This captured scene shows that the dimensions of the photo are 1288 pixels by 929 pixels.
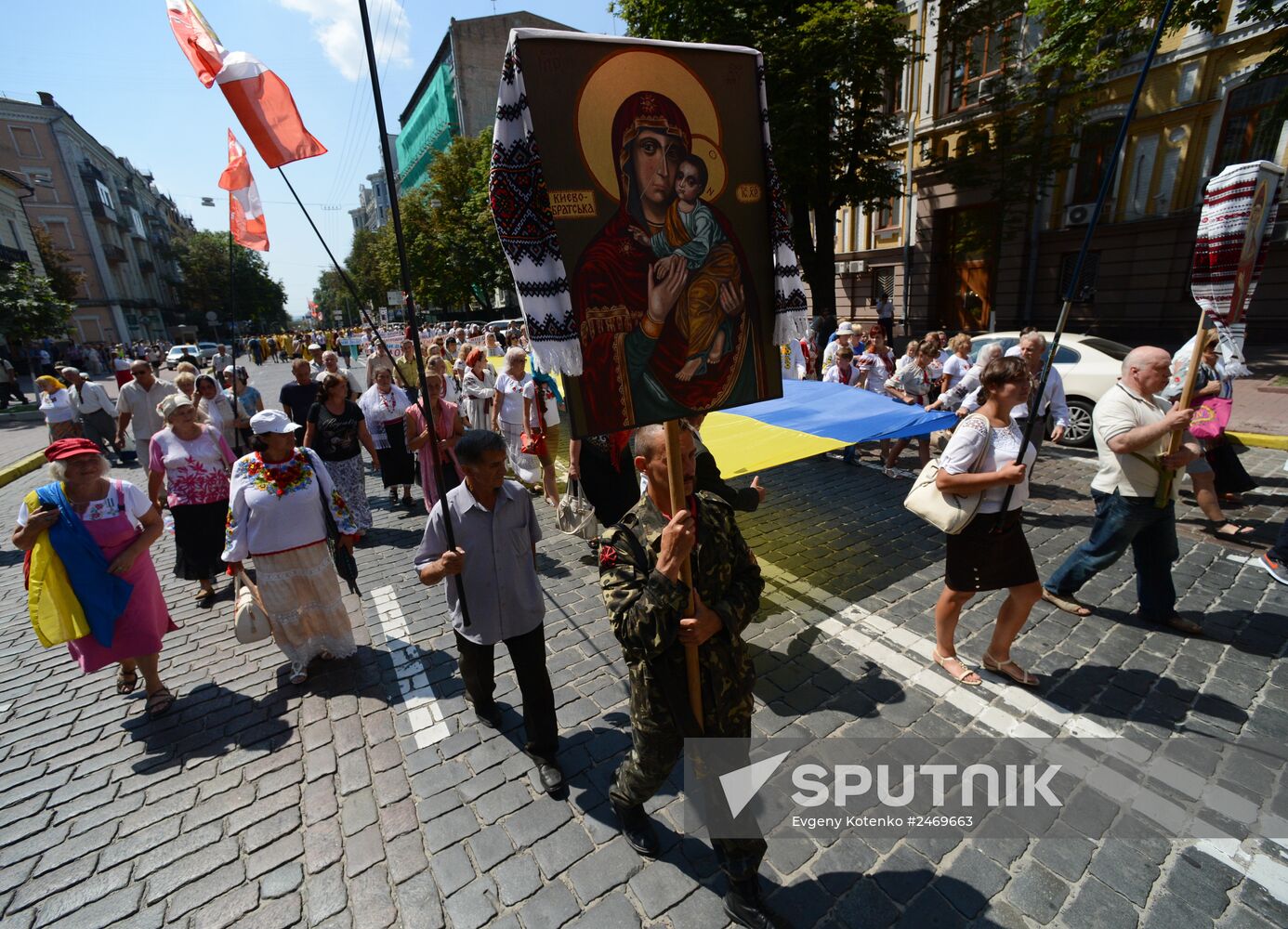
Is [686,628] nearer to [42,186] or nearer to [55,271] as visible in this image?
[55,271]

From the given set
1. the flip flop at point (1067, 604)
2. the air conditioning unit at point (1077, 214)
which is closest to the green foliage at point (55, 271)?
the flip flop at point (1067, 604)

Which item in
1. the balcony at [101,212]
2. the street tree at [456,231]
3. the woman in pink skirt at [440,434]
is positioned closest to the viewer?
the woman in pink skirt at [440,434]

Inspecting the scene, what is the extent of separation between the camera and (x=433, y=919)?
8.68 ft

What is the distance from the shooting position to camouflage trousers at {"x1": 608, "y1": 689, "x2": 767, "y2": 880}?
8.02ft

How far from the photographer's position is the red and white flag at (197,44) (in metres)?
3.27

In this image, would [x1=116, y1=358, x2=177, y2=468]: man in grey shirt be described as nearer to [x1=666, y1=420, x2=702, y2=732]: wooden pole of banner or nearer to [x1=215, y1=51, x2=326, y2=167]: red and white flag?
[x1=215, y1=51, x2=326, y2=167]: red and white flag

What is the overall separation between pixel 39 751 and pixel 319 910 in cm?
277

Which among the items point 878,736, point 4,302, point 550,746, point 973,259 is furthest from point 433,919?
point 4,302

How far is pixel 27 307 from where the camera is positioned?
21.4 meters

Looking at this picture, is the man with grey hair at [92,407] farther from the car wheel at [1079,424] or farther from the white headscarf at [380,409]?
the car wheel at [1079,424]

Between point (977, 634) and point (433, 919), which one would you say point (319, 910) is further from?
point (977, 634)

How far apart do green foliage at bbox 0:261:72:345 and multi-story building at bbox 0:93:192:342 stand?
91.2ft

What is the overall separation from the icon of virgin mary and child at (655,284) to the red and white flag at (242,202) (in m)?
4.51

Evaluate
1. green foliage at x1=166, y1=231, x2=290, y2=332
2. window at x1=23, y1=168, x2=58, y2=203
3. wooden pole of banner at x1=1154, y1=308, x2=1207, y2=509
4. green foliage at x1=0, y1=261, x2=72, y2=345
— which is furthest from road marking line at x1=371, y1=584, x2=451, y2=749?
window at x1=23, y1=168, x2=58, y2=203
